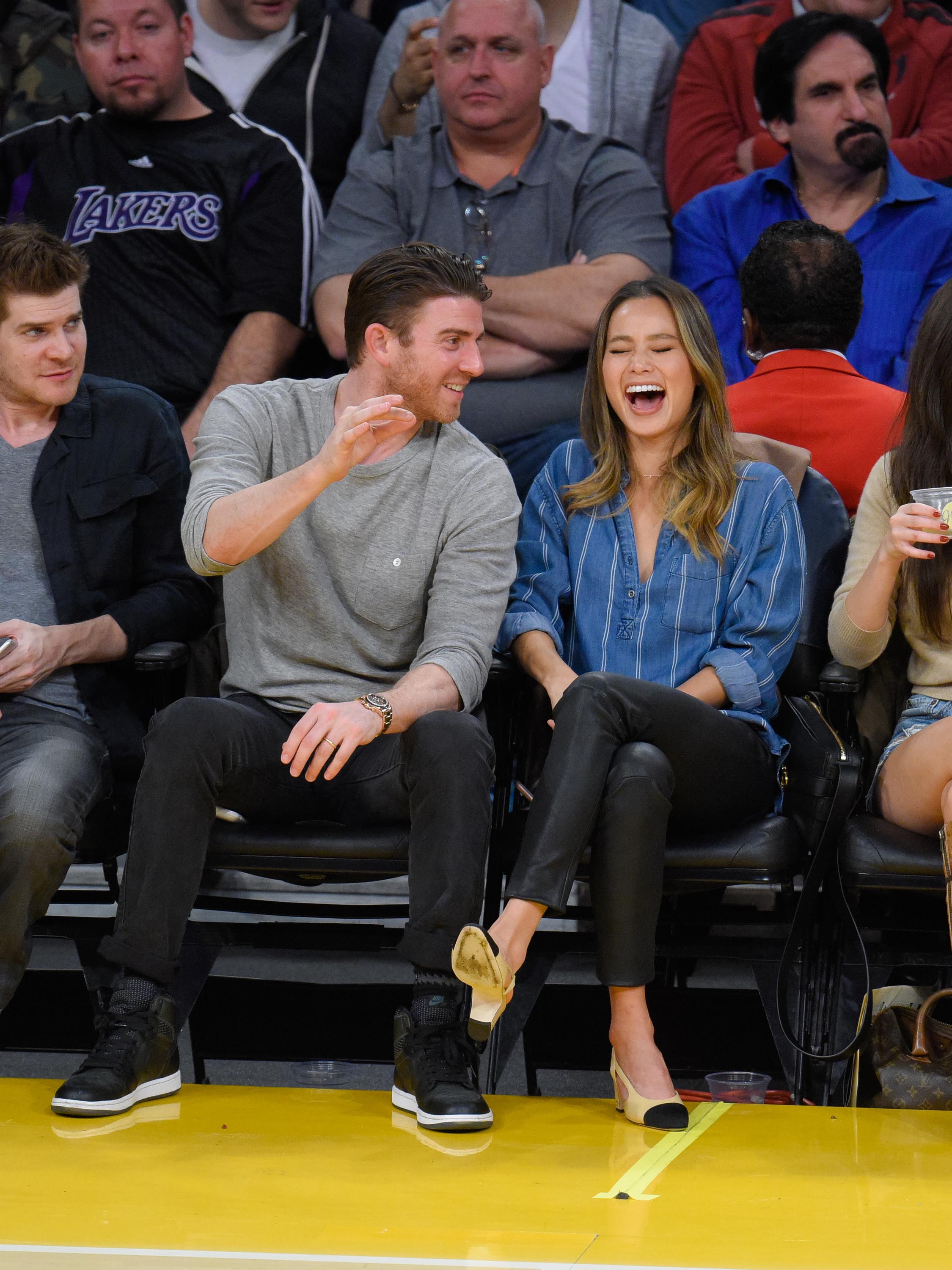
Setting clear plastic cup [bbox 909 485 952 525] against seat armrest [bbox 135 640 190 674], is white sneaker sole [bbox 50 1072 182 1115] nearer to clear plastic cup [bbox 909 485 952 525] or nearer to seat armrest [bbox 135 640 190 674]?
seat armrest [bbox 135 640 190 674]

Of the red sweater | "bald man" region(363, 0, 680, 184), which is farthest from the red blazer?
"bald man" region(363, 0, 680, 184)

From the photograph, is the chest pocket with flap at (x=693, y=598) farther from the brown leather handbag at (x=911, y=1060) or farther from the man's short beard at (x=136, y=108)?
the man's short beard at (x=136, y=108)

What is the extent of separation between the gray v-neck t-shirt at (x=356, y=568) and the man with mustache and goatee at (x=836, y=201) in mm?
1452

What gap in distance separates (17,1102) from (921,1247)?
132 cm

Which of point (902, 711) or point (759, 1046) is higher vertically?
point (902, 711)

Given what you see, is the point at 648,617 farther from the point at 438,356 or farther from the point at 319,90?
the point at 319,90

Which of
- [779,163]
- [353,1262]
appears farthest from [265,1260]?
[779,163]

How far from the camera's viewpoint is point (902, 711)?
266 centimetres

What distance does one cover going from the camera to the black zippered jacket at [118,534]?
104 inches

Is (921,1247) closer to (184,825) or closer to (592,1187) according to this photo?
(592,1187)

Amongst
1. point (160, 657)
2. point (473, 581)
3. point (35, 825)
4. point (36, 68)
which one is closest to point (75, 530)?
point (160, 657)

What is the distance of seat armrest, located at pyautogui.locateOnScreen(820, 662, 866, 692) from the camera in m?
2.48

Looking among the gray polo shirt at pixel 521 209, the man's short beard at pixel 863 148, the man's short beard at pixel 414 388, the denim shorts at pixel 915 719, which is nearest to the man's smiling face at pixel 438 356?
the man's short beard at pixel 414 388

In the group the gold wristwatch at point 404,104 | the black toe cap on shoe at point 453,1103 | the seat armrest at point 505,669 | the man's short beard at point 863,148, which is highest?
the gold wristwatch at point 404,104
